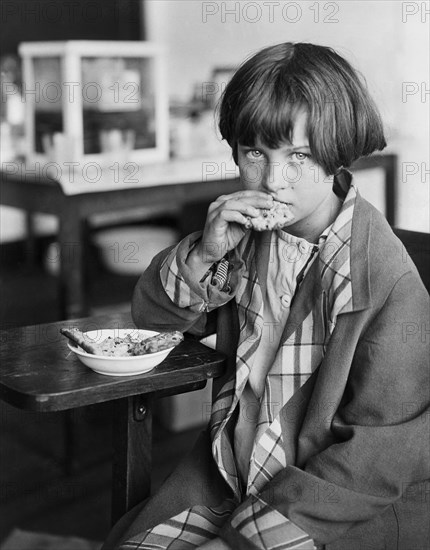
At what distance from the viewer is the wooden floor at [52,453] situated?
2508 millimetres

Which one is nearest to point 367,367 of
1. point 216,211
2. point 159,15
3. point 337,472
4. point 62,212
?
point 337,472

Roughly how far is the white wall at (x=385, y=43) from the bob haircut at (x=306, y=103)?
115 centimetres

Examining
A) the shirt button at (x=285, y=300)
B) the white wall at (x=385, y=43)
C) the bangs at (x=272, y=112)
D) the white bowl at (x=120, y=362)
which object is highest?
the white wall at (x=385, y=43)

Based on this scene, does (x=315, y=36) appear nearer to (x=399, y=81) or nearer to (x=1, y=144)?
(x=399, y=81)

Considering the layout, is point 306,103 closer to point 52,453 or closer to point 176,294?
point 176,294

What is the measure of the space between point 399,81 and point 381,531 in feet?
5.91

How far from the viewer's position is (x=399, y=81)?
287cm

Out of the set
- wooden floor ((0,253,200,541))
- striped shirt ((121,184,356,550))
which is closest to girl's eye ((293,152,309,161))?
striped shirt ((121,184,356,550))

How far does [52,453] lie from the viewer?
2.87 m

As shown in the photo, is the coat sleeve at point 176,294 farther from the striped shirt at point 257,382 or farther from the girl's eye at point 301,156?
the girl's eye at point 301,156

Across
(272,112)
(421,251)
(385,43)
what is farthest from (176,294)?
(385,43)

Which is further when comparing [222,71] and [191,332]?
[222,71]

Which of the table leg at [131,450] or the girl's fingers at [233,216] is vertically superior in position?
the girl's fingers at [233,216]

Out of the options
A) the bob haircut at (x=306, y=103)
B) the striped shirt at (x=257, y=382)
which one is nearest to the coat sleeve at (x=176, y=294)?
the striped shirt at (x=257, y=382)
